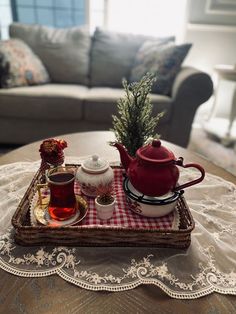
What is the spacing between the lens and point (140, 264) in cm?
65

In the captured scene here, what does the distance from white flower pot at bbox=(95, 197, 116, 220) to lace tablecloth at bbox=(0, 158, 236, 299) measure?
0.30 ft

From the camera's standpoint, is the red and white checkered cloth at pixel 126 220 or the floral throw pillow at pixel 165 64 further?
the floral throw pillow at pixel 165 64

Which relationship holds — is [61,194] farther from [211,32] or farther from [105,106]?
[211,32]

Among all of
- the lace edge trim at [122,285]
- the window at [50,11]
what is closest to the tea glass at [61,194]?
the lace edge trim at [122,285]

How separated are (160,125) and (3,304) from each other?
172 cm

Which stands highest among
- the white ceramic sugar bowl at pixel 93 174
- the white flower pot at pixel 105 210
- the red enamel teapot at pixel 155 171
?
the red enamel teapot at pixel 155 171

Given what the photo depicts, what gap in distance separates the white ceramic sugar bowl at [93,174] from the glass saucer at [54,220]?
5cm

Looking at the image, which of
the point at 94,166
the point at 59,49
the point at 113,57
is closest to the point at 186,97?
the point at 113,57

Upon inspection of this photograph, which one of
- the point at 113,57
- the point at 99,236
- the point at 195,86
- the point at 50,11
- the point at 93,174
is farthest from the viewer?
the point at 50,11

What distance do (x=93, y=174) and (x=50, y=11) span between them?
3206 millimetres

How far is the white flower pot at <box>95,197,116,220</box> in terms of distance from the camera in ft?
2.39

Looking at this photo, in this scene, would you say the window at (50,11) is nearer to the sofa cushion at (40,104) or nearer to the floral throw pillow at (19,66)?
the floral throw pillow at (19,66)

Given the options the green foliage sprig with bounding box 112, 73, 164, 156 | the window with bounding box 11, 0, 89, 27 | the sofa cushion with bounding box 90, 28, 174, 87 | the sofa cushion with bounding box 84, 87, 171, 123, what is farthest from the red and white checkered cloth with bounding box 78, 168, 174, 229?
the window with bounding box 11, 0, 89, 27

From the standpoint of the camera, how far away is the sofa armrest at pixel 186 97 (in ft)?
6.52
